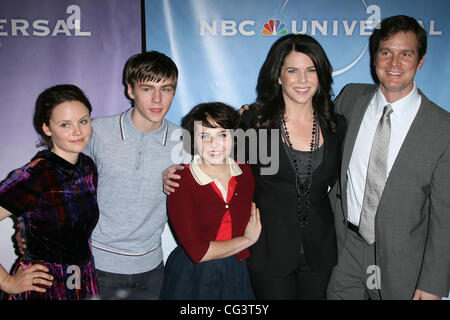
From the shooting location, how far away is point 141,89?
1961 mm

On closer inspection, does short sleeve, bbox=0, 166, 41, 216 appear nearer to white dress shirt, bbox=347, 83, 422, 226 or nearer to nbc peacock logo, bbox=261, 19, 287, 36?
white dress shirt, bbox=347, 83, 422, 226

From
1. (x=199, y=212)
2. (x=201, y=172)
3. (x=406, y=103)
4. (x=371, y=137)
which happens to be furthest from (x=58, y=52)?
(x=406, y=103)

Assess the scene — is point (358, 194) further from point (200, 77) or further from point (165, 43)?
point (165, 43)

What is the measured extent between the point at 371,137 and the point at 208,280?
4.37ft

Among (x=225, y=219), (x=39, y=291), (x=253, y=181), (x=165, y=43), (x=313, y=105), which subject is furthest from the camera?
(x=165, y=43)

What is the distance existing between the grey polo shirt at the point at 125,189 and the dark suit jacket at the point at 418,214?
1398mm

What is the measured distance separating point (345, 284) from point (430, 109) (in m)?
1.23

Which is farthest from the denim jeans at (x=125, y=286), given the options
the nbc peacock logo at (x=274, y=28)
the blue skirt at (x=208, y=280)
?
the nbc peacock logo at (x=274, y=28)

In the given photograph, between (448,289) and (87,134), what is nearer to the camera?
(87,134)

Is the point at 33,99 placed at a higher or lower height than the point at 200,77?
lower

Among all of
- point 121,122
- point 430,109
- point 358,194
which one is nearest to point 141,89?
point 121,122

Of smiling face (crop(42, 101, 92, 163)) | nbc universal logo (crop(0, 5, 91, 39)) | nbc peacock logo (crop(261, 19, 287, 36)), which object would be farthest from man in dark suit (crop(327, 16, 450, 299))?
nbc universal logo (crop(0, 5, 91, 39))

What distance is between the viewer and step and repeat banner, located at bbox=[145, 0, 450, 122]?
2627 mm

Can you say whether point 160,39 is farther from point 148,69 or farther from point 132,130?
point 132,130
